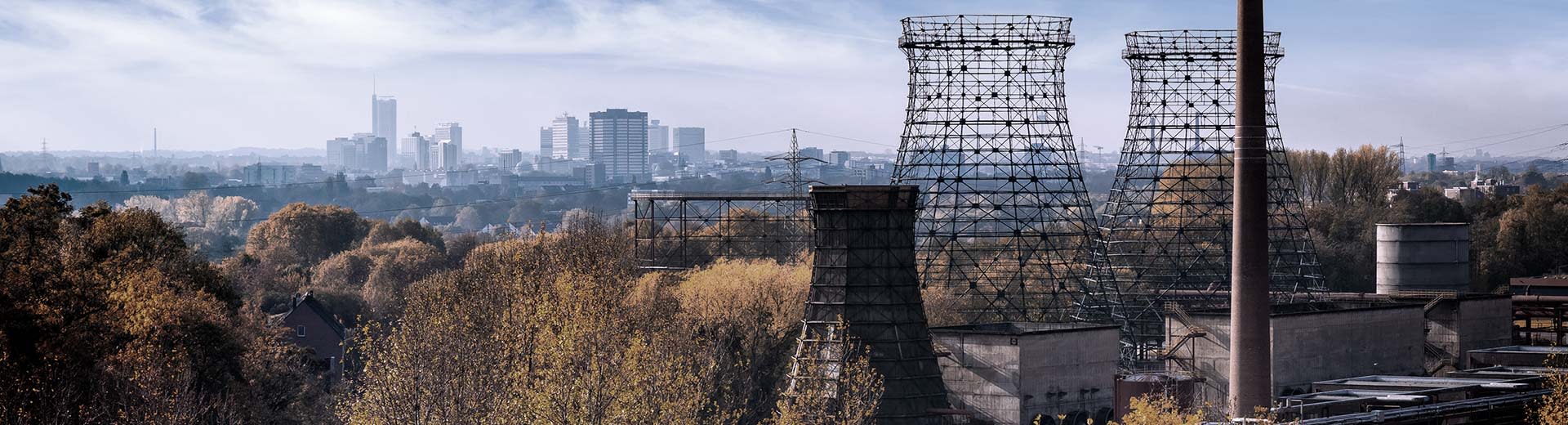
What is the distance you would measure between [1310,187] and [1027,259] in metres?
68.2

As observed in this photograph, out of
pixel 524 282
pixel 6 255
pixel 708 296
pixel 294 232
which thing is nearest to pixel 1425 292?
pixel 708 296

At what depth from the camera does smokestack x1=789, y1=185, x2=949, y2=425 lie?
1934 inches

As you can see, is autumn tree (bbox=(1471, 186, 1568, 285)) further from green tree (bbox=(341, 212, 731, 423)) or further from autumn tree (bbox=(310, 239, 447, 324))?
green tree (bbox=(341, 212, 731, 423))

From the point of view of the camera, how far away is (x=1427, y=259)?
76.2 m

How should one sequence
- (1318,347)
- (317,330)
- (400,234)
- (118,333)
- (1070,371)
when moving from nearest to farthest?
(118,333) → (1070,371) → (1318,347) → (317,330) → (400,234)

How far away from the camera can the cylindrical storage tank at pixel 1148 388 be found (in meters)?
47.6

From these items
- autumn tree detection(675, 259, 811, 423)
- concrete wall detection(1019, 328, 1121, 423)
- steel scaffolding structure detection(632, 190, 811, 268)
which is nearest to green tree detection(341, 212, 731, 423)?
autumn tree detection(675, 259, 811, 423)

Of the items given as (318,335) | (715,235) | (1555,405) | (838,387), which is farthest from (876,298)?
(318,335)

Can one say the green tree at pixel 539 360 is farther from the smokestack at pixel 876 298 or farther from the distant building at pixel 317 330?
the distant building at pixel 317 330

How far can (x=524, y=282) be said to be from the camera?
56188 mm

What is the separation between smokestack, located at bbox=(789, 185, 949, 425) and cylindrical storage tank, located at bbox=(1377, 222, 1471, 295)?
34.7 metres

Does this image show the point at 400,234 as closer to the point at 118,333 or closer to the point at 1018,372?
the point at 1018,372

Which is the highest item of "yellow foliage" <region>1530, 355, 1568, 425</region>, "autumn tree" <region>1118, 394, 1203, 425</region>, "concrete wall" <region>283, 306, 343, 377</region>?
"autumn tree" <region>1118, 394, 1203, 425</region>

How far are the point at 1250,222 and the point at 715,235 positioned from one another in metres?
45.5
